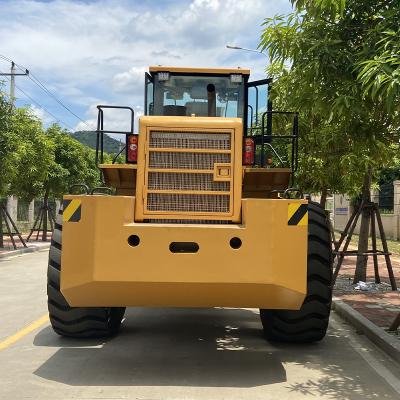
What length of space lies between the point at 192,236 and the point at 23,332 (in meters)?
3.69

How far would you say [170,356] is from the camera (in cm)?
674

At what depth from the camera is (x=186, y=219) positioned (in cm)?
600

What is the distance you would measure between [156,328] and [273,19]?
14.5ft

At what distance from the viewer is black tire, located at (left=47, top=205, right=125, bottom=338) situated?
6973 millimetres

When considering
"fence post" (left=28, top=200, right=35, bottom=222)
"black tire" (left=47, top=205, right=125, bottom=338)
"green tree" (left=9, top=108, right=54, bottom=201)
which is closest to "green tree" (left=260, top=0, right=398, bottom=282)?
"black tire" (left=47, top=205, right=125, bottom=338)

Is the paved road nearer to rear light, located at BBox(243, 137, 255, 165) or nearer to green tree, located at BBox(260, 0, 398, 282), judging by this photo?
rear light, located at BBox(243, 137, 255, 165)

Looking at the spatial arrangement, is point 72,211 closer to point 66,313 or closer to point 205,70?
point 66,313

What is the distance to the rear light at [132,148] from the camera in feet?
21.9

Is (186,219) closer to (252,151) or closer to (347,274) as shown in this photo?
(252,151)

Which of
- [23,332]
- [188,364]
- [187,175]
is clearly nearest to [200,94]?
[187,175]

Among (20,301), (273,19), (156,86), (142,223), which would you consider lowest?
(20,301)

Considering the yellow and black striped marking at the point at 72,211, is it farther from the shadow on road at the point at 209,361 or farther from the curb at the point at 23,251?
the curb at the point at 23,251

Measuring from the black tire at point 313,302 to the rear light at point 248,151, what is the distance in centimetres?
87

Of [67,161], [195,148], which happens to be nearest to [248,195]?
[195,148]
